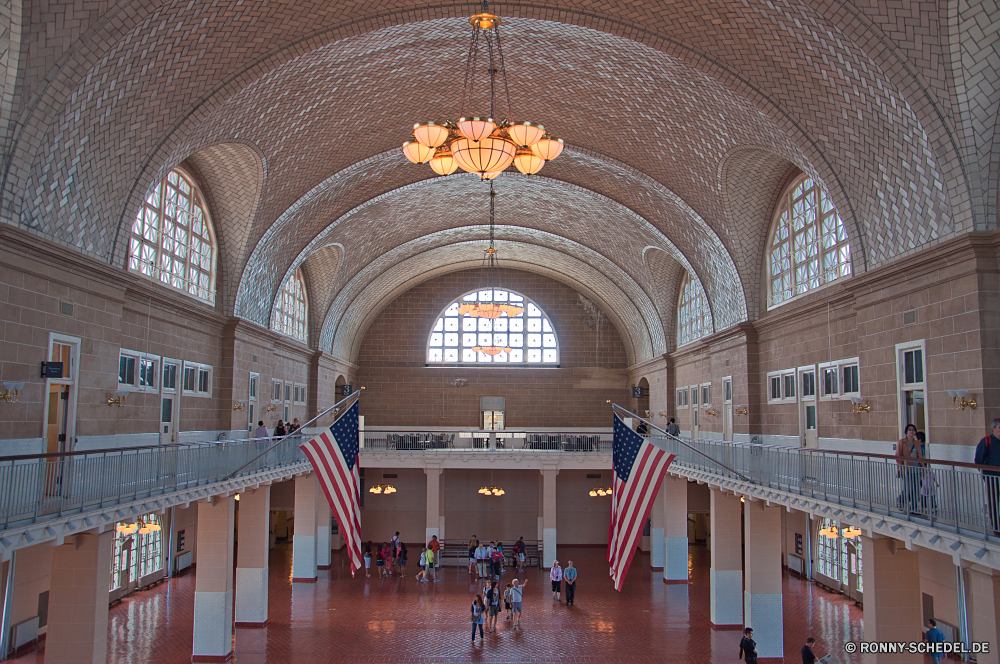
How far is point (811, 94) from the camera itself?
14.0 metres

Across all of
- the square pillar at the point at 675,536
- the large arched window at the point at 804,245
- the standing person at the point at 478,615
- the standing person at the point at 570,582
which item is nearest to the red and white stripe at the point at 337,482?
the standing person at the point at 478,615

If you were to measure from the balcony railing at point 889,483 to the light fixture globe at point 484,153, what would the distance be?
7.22 meters

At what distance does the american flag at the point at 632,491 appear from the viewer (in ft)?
39.4

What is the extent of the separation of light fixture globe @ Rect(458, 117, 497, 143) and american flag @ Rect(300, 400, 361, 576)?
5909mm

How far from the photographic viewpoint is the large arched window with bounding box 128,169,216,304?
685 inches

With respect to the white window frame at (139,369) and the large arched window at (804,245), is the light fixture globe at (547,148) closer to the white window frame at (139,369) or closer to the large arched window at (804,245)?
the large arched window at (804,245)

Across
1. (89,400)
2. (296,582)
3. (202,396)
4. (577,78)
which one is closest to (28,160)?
(89,400)

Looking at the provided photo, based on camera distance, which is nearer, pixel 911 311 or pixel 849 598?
pixel 911 311

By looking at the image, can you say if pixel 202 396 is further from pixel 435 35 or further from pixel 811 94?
pixel 811 94

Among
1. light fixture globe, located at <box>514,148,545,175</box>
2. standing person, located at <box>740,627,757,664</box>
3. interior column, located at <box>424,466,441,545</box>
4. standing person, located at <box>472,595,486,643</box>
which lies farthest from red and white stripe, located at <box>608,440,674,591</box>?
interior column, located at <box>424,466,441,545</box>

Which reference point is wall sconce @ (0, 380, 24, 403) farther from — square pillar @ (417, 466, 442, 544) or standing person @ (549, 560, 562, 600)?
square pillar @ (417, 466, 442, 544)

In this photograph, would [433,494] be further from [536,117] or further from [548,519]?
[536,117]

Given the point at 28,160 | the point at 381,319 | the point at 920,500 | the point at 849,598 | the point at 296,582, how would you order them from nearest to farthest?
the point at 920,500 < the point at 28,160 < the point at 849,598 < the point at 296,582 < the point at 381,319

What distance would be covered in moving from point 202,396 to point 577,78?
13.2 m
